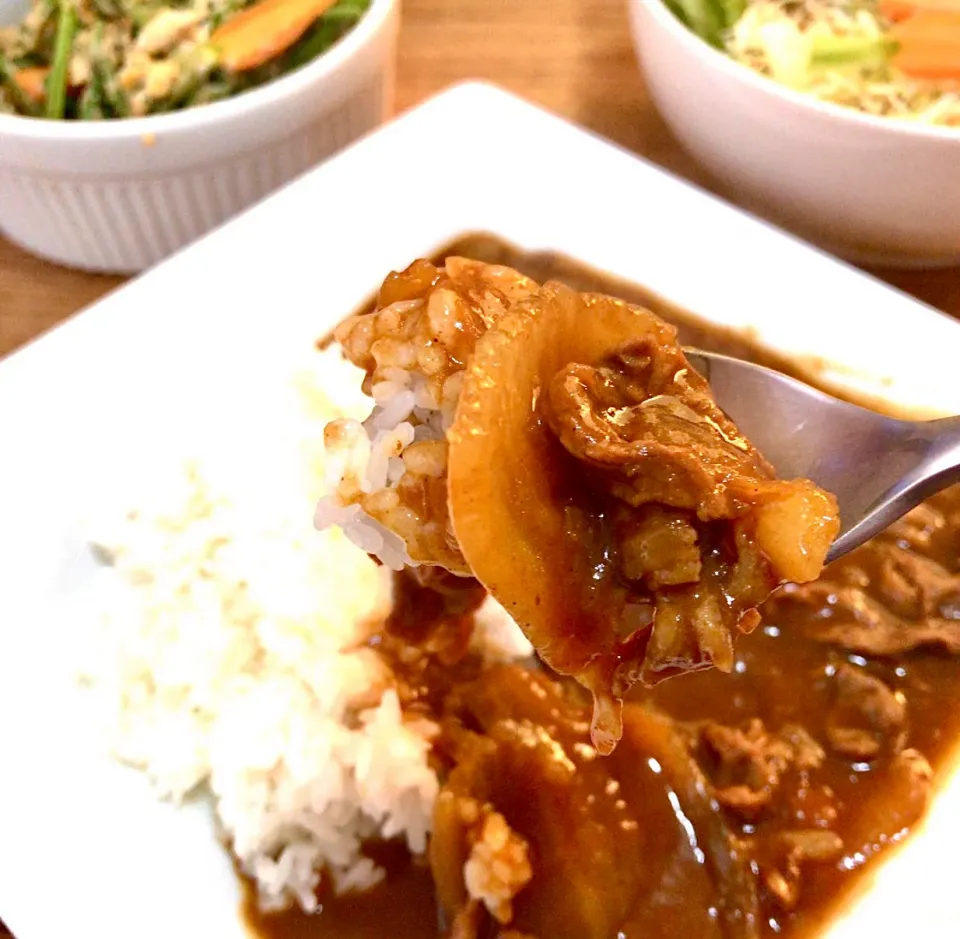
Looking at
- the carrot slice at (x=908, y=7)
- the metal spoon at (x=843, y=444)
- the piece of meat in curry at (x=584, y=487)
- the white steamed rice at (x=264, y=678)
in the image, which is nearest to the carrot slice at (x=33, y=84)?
the white steamed rice at (x=264, y=678)

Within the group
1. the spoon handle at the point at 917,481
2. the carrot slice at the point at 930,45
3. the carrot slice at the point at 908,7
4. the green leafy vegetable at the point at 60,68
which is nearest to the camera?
the spoon handle at the point at 917,481

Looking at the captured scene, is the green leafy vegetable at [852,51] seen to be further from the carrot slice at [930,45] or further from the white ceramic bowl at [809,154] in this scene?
the white ceramic bowl at [809,154]

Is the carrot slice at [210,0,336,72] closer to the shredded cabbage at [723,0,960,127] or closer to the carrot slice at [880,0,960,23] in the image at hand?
the shredded cabbage at [723,0,960,127]

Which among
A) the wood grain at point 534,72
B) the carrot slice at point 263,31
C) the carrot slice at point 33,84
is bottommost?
the wood grain at point 534,72

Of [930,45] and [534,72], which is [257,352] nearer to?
[534,72]

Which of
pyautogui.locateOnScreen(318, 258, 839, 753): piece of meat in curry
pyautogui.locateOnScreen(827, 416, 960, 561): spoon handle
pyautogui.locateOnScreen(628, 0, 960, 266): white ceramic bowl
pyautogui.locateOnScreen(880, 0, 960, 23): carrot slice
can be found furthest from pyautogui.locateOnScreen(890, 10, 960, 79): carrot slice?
pyautogui.locateOnScreen(318, 258, 839, 753): piece of meat in curry

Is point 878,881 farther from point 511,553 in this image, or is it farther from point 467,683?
point 511,553
